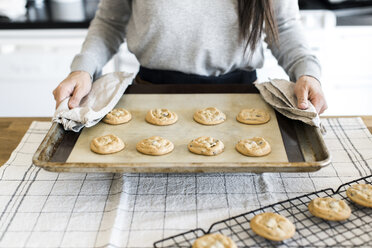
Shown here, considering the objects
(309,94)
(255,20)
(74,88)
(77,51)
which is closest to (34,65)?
(77,51)

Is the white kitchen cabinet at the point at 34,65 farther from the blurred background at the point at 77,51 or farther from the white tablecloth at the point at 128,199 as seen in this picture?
the white tablecloth at the point at 128,199

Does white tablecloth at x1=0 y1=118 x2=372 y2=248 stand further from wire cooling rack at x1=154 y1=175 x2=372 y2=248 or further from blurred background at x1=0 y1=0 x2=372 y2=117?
blurred background at x1=0 y1=0 x2=372 y2=117

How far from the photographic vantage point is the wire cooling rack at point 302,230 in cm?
90

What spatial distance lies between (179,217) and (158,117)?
0.41 meters

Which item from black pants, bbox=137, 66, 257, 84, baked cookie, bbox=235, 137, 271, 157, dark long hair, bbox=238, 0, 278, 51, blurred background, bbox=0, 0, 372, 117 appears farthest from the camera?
blurred background, bbox=0, 0, 372, 117

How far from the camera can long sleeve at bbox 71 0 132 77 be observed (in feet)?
5.22

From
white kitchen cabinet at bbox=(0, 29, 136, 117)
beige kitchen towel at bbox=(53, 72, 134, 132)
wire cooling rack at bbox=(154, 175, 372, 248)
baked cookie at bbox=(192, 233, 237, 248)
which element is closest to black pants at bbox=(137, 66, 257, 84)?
beige kitchen towel at bbox=(53, 72, 134, 132)

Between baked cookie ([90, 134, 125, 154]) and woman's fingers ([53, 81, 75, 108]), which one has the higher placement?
woman's fingers ([53, 81, 75, 108])

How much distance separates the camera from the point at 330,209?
96 cm

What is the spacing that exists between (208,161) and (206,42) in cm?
54

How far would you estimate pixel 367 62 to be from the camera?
2525mm

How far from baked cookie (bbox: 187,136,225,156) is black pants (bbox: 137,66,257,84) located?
16.3 inches

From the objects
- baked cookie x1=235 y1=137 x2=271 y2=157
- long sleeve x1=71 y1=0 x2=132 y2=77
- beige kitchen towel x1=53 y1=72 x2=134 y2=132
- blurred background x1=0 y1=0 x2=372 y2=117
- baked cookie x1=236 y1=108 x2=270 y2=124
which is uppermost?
long sleeve x1=71 y1=0 x2=132 y2=77

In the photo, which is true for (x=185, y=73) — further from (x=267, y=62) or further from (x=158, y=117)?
(x=267, y=62)
